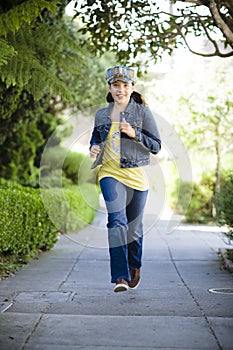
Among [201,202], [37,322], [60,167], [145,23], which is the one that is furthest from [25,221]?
[201,202]

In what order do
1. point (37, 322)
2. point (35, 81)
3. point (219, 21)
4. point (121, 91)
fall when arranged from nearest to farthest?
point (37, 322) < point (121, 91) < point (219, 21) < point (35, 81)

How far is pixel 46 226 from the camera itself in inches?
397

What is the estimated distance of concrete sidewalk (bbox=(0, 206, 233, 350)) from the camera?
13.0 feet

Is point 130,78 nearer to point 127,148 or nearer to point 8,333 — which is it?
point 127,148

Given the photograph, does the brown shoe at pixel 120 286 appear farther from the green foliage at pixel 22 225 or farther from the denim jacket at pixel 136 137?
the green foliage at pixel 22 225

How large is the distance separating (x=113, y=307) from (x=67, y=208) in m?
8.22

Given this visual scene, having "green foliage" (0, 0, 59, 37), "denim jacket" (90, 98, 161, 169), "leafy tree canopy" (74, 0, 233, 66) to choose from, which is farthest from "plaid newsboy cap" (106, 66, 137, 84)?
"leafy tree canopy" (74, 0, 233, 66)

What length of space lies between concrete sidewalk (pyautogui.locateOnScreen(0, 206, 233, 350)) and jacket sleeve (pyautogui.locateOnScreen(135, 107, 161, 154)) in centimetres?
130

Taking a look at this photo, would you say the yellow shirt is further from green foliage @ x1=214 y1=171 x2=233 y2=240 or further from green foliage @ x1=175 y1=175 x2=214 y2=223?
green foliage @ x1=175 y1=175 x2=214 y2=223

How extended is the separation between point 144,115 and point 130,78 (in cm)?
36

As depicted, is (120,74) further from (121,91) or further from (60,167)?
(60,167)

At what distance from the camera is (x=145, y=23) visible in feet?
27.9

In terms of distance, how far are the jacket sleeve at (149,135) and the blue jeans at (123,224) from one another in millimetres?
414

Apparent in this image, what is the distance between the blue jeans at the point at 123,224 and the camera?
5.71 metres
